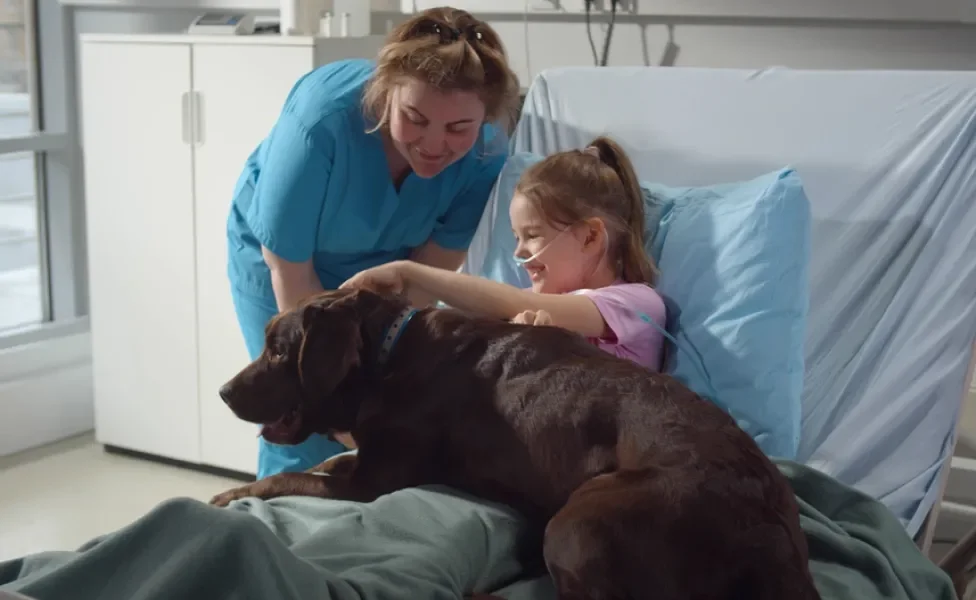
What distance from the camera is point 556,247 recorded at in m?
1.79

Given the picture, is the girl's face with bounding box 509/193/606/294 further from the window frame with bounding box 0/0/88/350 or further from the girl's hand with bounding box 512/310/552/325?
the window frame with bounding box 0/0/88/350

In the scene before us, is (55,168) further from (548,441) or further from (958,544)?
(958,544)

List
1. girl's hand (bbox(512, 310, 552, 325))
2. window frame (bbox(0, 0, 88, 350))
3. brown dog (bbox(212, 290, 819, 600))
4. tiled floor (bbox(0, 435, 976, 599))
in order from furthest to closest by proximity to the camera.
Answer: window frame (bbox(0, 0, 88, 350)) < tiled floor (bbox(0, 435, 976, 599)) < girl's hand (bbox(512, 310, 552, 325)) < brown dog (bbox(212, 290, 819, 600))

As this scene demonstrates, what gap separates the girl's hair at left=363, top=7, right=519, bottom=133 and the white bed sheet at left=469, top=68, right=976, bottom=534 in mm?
→ 321

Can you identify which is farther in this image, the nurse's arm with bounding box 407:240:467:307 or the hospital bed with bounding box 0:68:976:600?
the nurse's arm with bounding box 407:240:467:307

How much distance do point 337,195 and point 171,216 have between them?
4.37 feet

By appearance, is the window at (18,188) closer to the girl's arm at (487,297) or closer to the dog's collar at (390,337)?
the girl's arm at (487,297)

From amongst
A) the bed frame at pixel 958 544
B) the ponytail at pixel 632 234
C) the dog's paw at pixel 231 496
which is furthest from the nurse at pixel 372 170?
the bed frame at pixel 958 544

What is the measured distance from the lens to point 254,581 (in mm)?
1011

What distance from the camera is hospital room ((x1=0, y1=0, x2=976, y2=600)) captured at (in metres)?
1.18

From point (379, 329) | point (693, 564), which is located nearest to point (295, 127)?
point (379, 329)

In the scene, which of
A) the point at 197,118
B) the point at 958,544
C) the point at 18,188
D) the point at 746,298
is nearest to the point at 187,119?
the point at 197,118

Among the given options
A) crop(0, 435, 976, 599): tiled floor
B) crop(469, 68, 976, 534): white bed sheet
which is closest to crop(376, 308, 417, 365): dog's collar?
crop(469, 68, 976, 534): white bed sheet

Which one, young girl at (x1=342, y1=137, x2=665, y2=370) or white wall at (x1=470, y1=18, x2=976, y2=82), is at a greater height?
white wall at (x1=470, y1=18, x2=976, y2=82)
